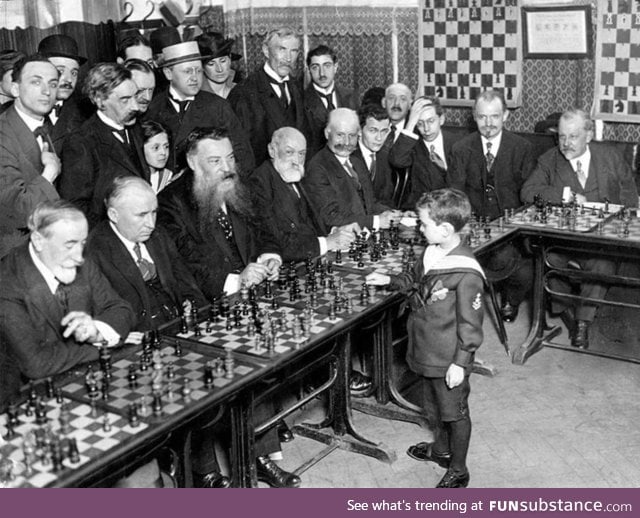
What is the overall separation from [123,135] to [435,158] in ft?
9.54

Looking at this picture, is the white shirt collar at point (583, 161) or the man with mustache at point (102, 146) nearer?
the man with mustache at point (102, 146)

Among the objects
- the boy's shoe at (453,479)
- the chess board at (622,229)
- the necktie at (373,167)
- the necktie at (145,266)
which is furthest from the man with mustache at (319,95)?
the boy's shoe at (453,479)

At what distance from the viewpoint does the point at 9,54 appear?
663 cm

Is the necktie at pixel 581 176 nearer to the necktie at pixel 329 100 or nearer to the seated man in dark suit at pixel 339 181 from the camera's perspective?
the seated man in dark suit at pixel 339 181

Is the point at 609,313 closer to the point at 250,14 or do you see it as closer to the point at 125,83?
the point at 125,83

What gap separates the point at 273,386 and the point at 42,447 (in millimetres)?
1536

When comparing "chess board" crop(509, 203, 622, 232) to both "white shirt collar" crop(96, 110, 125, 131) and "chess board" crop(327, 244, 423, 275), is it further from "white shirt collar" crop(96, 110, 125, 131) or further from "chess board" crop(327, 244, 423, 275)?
"white shirt collar" crop(96, 110, 125, 131)

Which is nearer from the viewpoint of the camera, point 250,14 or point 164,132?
point 164,132

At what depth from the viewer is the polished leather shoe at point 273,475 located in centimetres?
466

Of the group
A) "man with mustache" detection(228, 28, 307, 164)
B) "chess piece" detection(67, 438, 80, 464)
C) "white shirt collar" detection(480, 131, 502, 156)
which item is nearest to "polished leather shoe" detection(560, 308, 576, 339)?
"white shirt collar" detection(480, 131, 502, 156)

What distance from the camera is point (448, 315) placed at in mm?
4348

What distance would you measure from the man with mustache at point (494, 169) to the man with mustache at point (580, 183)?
9.4 inches
